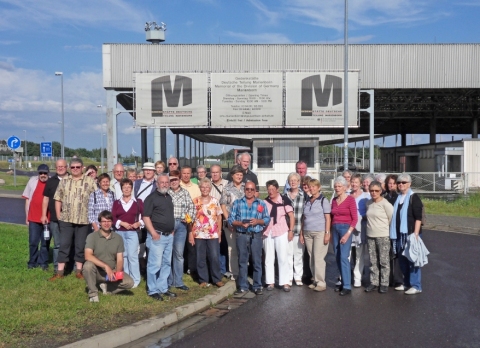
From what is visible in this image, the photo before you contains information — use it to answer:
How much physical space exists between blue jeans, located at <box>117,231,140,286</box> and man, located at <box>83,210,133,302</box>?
15.6 inches

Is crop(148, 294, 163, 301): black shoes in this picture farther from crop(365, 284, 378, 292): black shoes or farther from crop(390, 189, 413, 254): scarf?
crop(390, 189, 413, 254): scarf

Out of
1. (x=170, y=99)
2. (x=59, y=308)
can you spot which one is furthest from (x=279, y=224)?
(x=170, y=99)

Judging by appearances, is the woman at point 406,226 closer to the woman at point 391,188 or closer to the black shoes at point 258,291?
the woman at point 391,188

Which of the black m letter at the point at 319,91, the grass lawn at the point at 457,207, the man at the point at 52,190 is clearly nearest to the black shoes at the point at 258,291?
the man at the point at 52,190

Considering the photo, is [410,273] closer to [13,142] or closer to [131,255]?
[131,255]

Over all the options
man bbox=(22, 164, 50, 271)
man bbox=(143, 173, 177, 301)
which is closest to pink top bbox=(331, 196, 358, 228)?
man bbox=(143, 173, 177, 301)

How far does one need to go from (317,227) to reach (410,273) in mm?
1649

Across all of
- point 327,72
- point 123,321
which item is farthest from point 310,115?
point 123,321

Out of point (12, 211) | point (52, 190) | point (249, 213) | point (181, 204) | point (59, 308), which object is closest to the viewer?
point (59, 308)

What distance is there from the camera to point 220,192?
9.39m

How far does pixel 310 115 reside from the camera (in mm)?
26828

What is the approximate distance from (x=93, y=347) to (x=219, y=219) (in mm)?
3374

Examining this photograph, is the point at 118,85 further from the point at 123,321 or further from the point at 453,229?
the point at 123,321

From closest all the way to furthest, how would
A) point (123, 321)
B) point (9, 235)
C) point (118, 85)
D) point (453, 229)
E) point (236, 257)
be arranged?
point (123, 321) → point (236, 257) → point (9, 235) → point (453, 229) → point (118, 85)
